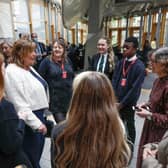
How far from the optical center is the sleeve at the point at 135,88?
207 centimetres

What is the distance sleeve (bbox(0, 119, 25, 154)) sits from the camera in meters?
1.02

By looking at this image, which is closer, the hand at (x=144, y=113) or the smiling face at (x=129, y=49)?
the hand at (x=144, y=113)

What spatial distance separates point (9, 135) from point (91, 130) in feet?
1.45

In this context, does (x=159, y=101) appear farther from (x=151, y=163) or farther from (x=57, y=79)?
(x=57, y=79)

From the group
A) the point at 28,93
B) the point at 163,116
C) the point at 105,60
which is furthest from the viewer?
the point at 105,60

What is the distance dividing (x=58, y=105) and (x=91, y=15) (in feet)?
8.89

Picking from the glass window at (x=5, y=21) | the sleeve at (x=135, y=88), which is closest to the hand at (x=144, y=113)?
the sleeve at (x=135, y=88)

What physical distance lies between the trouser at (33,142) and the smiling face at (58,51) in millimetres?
733

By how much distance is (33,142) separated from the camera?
5.47 ft

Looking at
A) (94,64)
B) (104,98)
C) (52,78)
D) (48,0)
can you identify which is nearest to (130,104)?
(94,64)

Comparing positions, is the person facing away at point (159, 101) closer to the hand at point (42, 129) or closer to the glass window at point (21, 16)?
the hand at point (42, 129)

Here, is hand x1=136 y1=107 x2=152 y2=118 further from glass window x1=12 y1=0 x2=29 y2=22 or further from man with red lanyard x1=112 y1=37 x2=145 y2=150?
glass window x1=12 y1=0 x2=29 y2=22

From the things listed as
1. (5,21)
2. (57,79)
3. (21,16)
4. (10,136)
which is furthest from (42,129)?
(21,16)

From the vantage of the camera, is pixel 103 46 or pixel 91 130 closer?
pixel 91 130
